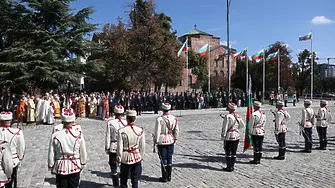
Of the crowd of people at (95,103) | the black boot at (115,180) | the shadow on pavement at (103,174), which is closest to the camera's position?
the black boot at (115,180)

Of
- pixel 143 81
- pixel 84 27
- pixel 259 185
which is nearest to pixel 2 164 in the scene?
pixel 259 185

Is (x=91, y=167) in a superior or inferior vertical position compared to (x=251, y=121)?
inferior

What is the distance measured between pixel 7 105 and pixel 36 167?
15965 mm

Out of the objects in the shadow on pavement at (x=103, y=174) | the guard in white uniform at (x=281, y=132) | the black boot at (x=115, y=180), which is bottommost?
the shadow on pavement at (x=103, y=174)

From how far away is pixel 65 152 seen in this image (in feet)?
15.4

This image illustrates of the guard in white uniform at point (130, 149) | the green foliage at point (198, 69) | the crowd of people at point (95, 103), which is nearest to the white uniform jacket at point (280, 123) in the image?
the guard in white uniform at point (130, 149)

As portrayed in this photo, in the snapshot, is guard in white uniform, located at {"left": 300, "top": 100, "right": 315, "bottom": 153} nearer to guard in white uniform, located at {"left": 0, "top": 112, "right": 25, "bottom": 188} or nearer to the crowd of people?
guard in white uniform, located at {"left": 0, "top": 112, "right": 25, "bottom": 188}

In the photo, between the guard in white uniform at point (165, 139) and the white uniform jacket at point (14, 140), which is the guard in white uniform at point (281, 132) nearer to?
the guard in white uniform at point (165, 139)

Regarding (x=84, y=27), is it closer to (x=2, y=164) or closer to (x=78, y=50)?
(x=78, y=50)

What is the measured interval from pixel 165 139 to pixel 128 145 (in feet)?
5.76

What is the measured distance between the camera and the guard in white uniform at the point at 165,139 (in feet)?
22.7

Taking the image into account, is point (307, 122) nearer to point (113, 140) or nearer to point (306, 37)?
point (113, 140)

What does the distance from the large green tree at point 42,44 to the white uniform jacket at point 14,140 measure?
62.1 ft

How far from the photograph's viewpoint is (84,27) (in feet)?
90.2
